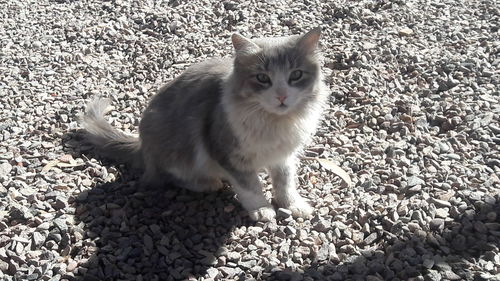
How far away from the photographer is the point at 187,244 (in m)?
3.57

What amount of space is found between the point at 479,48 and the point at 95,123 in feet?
12.1

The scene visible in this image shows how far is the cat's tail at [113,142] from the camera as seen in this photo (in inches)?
168

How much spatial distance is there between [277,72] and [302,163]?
1.15 metres

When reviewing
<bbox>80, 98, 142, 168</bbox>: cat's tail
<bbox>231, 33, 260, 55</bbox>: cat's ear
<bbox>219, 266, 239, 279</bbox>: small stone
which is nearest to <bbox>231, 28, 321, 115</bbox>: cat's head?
<bbox>231, 33, 260, 55</bbox>: cat's ear

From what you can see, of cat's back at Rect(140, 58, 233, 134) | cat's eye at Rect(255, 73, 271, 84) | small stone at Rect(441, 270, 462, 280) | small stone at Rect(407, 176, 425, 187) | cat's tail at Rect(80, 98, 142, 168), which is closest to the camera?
small stone at Rect(441, 270, 462, 280)

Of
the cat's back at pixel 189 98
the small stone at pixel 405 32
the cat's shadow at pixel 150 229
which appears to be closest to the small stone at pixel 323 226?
the cat's shadow at pixel 150 229

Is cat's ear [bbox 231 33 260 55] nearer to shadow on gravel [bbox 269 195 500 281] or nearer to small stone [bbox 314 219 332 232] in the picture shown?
small stone [bbox 314 219 332 232]

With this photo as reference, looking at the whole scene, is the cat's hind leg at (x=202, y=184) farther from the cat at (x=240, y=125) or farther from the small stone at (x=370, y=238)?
the small stone at (x=370, y=238)

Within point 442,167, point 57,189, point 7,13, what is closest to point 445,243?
point 442,167

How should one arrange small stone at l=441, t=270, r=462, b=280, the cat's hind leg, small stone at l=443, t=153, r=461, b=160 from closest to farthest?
small stone at l=441, t=270, r=462, b=280, the cat's hind leg, small stone at l=443, t=153, r=461, b=160

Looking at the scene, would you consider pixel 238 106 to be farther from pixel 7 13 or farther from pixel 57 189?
pixel 7 13

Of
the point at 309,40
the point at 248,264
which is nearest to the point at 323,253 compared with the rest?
the point at 248,264

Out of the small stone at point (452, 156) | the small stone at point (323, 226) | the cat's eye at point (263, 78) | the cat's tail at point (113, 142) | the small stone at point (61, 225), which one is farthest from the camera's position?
the cat's tail at point (113, 142)

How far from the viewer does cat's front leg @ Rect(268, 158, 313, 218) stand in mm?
3809
